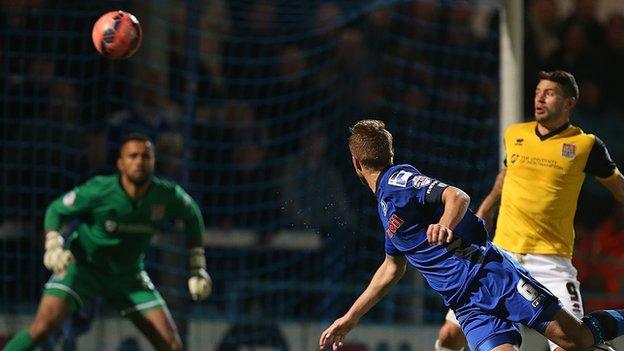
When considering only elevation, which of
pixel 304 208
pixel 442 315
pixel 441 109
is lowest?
pixel 442 315

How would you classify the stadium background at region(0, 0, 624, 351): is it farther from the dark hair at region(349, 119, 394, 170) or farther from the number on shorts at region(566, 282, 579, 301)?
the dark hair at region(349, 119, 394, 170)

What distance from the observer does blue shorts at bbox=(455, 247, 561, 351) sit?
5.52 metres

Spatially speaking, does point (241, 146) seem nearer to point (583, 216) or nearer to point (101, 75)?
point (101, 75)

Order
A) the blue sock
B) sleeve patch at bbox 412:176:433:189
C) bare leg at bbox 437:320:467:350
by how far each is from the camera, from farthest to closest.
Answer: bare leg at bbox 437:320:467:350 → the blue sock → sleeve patch at bbox 412:176:433:189

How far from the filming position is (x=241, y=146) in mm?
10281

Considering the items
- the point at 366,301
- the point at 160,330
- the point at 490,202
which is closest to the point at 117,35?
the point at 160,330

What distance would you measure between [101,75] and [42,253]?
1475 mm

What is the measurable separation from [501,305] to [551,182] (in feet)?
4.06

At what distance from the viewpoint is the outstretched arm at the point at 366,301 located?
5.64 meters

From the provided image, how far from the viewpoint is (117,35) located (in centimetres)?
752

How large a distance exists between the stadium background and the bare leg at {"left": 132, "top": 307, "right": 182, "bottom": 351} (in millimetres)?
1218

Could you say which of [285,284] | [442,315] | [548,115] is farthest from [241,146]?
[548,115]

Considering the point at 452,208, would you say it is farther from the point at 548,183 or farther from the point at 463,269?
the point at 548,183

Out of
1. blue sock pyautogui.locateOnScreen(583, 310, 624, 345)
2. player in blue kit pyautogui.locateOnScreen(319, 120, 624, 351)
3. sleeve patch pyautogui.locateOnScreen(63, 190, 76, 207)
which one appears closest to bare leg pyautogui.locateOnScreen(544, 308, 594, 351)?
player in blue kit pyautogui.locateOnScreen(319, 120, 624, 351)
